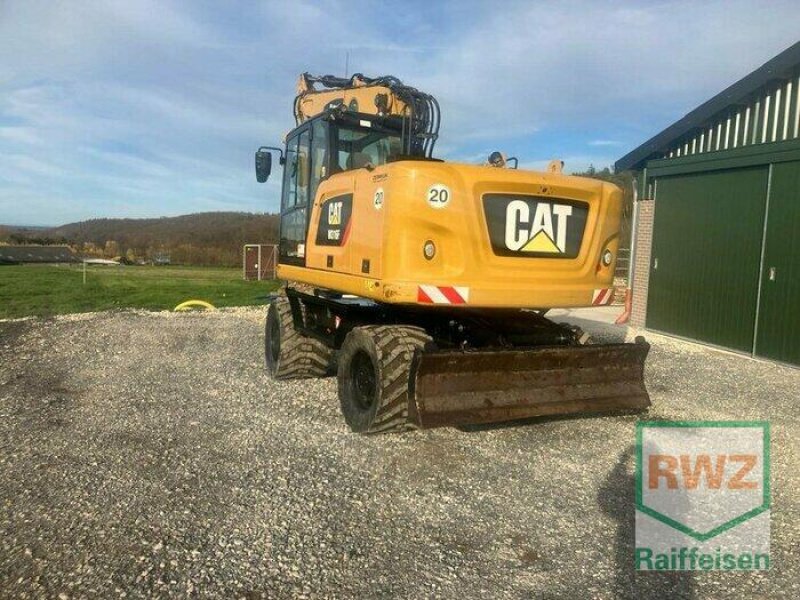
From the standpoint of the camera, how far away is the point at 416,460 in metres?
5.23

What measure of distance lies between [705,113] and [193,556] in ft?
36.0

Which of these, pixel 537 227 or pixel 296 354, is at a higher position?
pixel 537 227

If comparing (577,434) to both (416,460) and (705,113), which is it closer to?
(416,460)

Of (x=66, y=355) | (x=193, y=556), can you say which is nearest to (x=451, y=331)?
(x=193, y=556)

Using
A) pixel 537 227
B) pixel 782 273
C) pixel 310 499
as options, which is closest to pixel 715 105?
pixel 782 273

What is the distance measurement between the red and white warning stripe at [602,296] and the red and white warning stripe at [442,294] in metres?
1.48

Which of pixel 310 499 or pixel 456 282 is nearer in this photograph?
pixel 310 499

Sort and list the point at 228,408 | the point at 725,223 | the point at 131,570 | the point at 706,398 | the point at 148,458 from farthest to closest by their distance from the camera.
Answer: the point at 725,223
the point at 706,398
the point at 228,408
the point at 148,458
the point at 131,570

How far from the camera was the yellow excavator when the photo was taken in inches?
211

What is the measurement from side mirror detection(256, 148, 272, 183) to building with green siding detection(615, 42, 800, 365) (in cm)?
747

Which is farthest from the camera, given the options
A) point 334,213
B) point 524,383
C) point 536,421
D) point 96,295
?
point 96,295

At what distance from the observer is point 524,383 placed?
572cm

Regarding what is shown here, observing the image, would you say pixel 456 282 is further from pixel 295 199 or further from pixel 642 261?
pixel 642 261

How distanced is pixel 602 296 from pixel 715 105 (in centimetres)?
667
